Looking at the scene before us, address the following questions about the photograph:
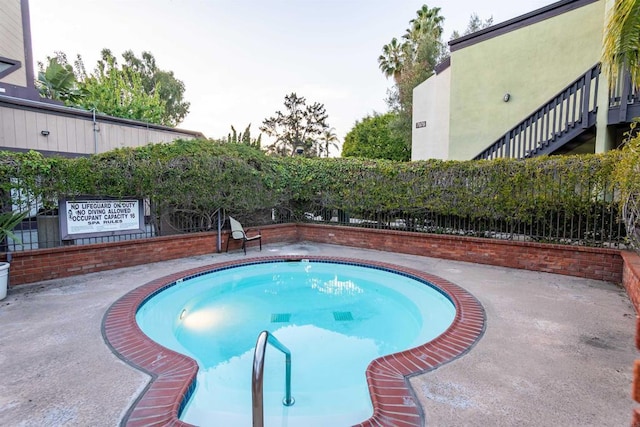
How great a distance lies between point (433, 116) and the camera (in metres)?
14.8

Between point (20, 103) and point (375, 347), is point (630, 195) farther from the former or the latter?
point (20, 103)

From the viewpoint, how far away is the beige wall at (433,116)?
14.0 metres

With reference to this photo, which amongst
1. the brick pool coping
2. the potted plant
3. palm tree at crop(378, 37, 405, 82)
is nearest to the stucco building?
the brick pool coping

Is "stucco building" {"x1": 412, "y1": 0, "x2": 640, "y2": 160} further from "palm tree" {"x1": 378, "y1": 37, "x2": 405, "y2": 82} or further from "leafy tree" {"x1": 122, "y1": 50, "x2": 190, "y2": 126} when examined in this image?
"leafy tree" {"x1": 122, "y1": 50, "x2": 190, "y2": 126}

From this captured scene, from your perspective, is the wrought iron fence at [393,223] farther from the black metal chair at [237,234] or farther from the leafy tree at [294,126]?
the leafy tree at [294,126]

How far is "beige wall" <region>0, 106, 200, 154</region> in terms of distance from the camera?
845 centimetres

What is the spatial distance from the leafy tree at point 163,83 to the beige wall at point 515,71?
1146 inches

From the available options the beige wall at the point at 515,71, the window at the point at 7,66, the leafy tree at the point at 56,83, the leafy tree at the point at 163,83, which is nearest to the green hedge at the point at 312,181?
the beige wall at the point at 515,71

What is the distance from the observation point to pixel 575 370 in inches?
113

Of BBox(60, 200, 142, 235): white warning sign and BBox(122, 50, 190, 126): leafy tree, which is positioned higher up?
BBox(122, 50, 190, 126): leafy tree

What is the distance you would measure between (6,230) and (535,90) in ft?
46.5

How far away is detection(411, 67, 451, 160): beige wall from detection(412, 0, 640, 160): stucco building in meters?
0.08

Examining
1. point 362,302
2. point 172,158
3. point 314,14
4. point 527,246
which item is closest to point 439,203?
point 527,246

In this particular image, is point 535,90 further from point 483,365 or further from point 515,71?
point 483,365
